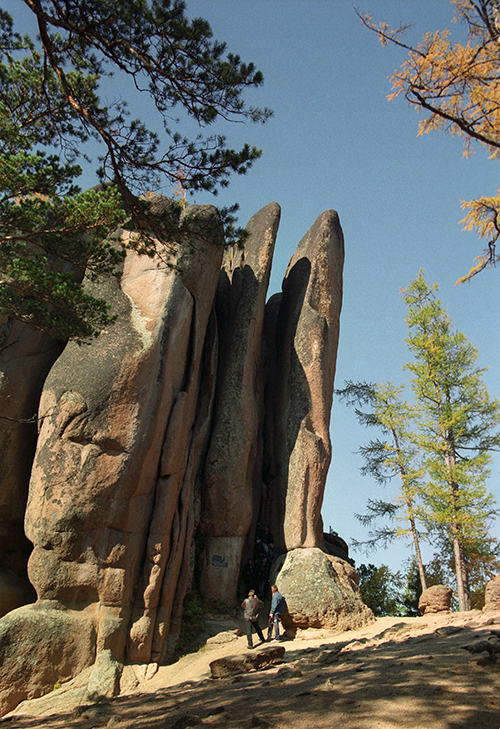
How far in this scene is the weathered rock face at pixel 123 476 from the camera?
437 inches

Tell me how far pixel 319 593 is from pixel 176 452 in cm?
480

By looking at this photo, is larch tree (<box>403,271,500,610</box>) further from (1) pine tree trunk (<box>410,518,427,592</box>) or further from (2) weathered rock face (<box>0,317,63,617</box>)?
(2) weathered rock face (<box>0,317,63,617</box>)

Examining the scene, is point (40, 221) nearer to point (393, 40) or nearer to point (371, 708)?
point (393, 40)

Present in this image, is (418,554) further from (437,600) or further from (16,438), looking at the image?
(16,438)

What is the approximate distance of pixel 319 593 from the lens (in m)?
12.8

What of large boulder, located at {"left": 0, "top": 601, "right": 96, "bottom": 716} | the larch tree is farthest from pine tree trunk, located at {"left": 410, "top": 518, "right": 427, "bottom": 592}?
large boulder, located at {"left": 0, "top": 601, "right": 96, "bottom": 716}

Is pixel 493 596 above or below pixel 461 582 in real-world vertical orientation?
below

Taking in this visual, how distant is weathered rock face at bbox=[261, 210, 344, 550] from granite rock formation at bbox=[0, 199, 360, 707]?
0.16 ft

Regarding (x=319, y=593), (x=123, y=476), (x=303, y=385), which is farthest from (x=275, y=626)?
(x=303, y=385)

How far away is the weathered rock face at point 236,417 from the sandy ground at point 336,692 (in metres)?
3.36

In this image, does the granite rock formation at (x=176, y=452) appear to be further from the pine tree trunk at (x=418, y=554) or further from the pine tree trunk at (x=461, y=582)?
the pine tree trunk at (x=418, y=554)

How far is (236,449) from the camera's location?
15.2m

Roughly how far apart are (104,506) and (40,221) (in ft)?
20.5

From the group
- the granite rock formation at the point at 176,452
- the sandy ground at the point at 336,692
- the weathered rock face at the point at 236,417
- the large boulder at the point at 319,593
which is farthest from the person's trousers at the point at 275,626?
the weathered rock face at the point at 236,417
